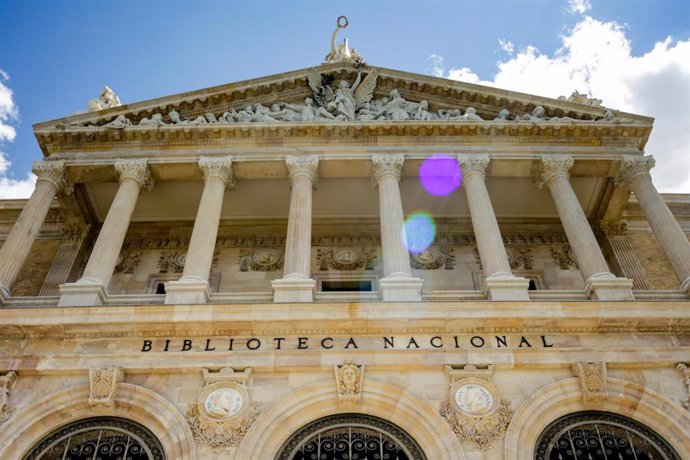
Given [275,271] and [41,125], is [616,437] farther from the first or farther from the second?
[41,125]

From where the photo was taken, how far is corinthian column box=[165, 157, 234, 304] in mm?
14133

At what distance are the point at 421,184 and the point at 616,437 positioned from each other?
9120mm

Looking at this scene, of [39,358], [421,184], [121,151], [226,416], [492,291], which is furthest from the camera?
[421,184]

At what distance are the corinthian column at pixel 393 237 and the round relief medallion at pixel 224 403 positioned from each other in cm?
370

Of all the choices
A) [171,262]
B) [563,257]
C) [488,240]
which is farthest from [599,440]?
[171,262]

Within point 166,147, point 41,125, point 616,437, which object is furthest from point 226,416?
point 41,125

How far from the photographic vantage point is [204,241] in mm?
15406

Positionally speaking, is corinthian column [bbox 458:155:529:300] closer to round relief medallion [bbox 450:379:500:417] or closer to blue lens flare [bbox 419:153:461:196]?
blue lens flare [bbox 419:153:461:196]

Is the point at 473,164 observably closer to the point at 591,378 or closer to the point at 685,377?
the point at 591,378

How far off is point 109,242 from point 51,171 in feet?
10.9

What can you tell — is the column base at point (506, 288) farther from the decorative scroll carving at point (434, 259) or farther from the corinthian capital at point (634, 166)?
the corinthian capital at point (634, 166)

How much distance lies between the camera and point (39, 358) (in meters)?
12.9

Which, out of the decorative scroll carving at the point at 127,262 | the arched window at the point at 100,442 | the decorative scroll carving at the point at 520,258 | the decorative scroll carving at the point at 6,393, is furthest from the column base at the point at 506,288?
the decorative scroll carving at the point at 127,262

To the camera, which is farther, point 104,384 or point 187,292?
point 187,292
